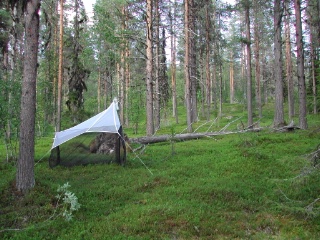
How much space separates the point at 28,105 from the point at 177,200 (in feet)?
13.9

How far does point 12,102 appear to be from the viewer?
396 inches

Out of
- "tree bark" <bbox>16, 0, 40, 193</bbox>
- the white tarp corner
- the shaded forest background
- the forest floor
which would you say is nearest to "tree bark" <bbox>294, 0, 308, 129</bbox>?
the shaded forest background

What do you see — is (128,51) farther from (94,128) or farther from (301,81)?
(94,128)

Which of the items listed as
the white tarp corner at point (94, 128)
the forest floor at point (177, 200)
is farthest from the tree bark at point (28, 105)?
the white tarp corner at point (94, 128)

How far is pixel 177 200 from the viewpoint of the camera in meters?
7.00

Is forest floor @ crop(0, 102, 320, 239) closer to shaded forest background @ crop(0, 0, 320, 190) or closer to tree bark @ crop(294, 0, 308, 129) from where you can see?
shaded forest background @ crop(0, 0, 320, 190)

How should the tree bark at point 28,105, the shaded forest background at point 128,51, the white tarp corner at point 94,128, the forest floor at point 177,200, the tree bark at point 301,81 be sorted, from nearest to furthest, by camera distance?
the forest floor at point 177,200 < the tree bark at point 28,105 < the white tarp corner at point 94,128 < the shaded forest background at point 128,51 < the tree bark at point 301,81

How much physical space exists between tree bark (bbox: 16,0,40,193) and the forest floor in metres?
0.39

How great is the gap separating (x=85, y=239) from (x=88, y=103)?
85.7 ft

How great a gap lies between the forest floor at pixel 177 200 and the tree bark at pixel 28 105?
1.27ft

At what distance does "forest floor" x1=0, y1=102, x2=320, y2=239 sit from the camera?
5566mm

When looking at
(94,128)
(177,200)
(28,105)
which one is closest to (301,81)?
(94,128)

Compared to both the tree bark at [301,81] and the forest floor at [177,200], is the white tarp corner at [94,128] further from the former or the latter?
the tree bark at [301,81]

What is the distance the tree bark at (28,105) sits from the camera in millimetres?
7184
